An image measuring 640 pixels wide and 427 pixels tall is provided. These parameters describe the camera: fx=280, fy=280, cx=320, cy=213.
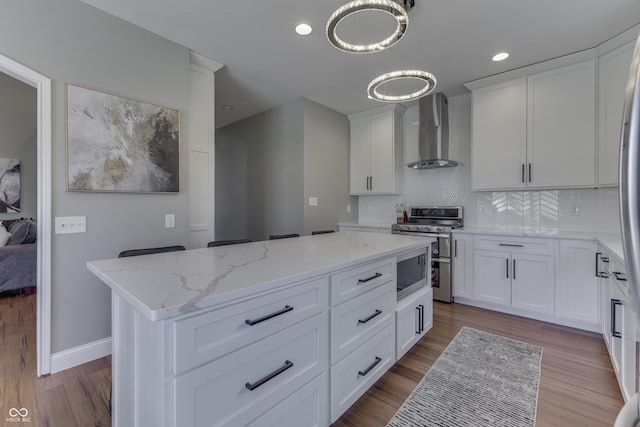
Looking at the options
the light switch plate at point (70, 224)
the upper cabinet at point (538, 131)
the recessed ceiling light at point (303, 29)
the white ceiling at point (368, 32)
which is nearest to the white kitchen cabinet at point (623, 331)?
the upper cabinet at point (538, 131)

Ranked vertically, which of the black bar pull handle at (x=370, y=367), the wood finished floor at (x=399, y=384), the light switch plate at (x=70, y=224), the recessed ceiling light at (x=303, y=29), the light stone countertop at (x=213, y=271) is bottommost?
the wood finished floor at (x=399, y=384)

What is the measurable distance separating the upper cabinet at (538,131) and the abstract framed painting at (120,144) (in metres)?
3.48

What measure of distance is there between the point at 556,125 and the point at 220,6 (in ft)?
11.4

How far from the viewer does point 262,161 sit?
461 centimetres

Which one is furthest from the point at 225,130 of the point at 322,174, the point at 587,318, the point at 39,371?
the point at 587,318

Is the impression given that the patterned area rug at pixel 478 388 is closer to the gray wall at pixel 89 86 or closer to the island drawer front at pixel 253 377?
the island drawer front at pixel 253 377

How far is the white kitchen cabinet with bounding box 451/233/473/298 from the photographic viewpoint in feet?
11.0

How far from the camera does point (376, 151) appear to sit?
448 cm

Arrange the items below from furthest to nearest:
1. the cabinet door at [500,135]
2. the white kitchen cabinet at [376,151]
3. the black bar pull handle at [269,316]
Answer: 1. the white kitchen cabinet at [376,151]
2. the cabinet door at [500,135]
3. the black bar pull handle at [269,316]

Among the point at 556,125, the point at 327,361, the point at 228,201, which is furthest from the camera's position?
the point at 228,201

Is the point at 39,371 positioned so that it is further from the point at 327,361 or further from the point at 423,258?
the point at 423,258

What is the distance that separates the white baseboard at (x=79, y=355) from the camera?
2.07 m

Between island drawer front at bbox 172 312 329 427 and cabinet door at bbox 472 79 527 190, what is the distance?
3047 millimetres

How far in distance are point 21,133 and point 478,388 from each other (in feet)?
22.3
